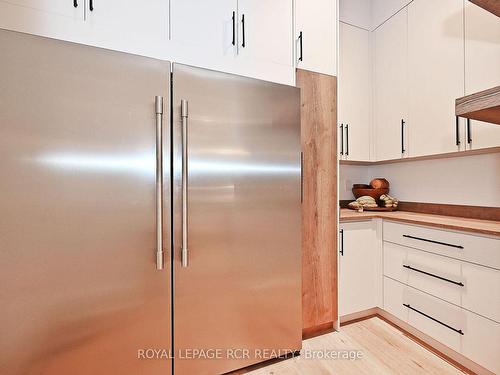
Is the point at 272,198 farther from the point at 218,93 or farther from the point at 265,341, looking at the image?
the point at 265,341

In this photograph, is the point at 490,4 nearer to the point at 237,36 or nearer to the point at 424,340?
the point at 237,36

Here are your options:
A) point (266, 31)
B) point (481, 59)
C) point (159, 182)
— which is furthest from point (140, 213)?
point (481, 59)

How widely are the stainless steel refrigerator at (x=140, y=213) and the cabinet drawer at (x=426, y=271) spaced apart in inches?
34.1

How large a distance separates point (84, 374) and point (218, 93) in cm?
140

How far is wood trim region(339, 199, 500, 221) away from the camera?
5.54 feet

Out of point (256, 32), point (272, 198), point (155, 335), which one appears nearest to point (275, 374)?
point (155, 335)

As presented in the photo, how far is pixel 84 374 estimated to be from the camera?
103cm

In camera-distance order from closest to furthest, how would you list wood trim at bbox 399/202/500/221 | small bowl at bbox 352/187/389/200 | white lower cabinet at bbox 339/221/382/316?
wood trim at bbox 399/202/500/221, white lower cabinet at bbox 339/221/382/316, small bowl at bbox 352/187/389/200

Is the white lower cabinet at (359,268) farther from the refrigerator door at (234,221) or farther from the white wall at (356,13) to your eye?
the white wall at (356,13)

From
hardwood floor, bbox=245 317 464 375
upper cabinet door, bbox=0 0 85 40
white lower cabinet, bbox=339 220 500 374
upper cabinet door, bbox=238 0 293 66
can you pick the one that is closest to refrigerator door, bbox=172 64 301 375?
hardwood floor, bbox=245 317 464 375

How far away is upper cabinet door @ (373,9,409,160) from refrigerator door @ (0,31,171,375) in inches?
72.8

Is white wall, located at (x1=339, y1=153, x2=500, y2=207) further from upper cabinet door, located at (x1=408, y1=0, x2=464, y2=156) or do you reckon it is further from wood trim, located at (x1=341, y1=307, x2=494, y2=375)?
wood trim, located at (x1=341, y1=307, x2=494, y2=375)

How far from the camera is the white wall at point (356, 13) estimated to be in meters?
2.18

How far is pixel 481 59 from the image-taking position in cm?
151
